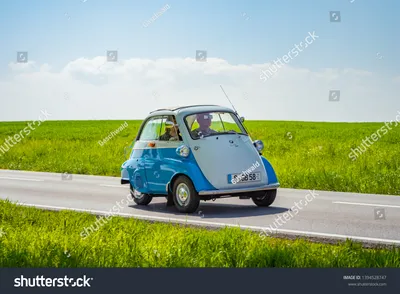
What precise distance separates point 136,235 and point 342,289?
13.1 ft

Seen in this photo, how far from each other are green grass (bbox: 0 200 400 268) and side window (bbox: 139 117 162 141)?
3.13 meters

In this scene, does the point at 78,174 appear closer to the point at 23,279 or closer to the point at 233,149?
the point at 233,149

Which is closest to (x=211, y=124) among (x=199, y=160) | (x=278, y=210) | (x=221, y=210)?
(x=199, y=160)

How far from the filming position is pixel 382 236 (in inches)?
398

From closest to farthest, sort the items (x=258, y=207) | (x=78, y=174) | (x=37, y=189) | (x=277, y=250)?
(x=277, y=250) → (x=258, y=207) → (x=37, y=189) → (x=78, y=174)

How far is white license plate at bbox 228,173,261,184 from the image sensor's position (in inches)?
484

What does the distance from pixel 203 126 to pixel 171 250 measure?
189 inches

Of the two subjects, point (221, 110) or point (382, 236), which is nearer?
point (382, 236)

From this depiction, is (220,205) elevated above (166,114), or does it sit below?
below

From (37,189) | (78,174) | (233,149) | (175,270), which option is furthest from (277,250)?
(78,174)

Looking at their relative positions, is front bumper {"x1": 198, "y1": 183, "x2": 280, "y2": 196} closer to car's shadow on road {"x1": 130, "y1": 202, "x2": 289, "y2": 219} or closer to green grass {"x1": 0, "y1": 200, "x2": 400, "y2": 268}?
car's shadow on road {"x1": 130, "y1": 202, "x2": 289, "y2": 219}

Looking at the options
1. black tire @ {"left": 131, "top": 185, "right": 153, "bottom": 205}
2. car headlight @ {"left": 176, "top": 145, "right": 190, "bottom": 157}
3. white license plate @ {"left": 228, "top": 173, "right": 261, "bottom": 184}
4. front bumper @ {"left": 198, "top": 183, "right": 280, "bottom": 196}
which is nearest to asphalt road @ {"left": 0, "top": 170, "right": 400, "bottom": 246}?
black tire @ {"left": 131, "top": 185, "right": 153, "bottom": 205}

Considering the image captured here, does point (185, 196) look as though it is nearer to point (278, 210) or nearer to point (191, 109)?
point (191, 109)

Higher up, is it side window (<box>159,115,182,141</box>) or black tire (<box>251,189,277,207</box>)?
side window (<box>159,115,182,141</box>)
